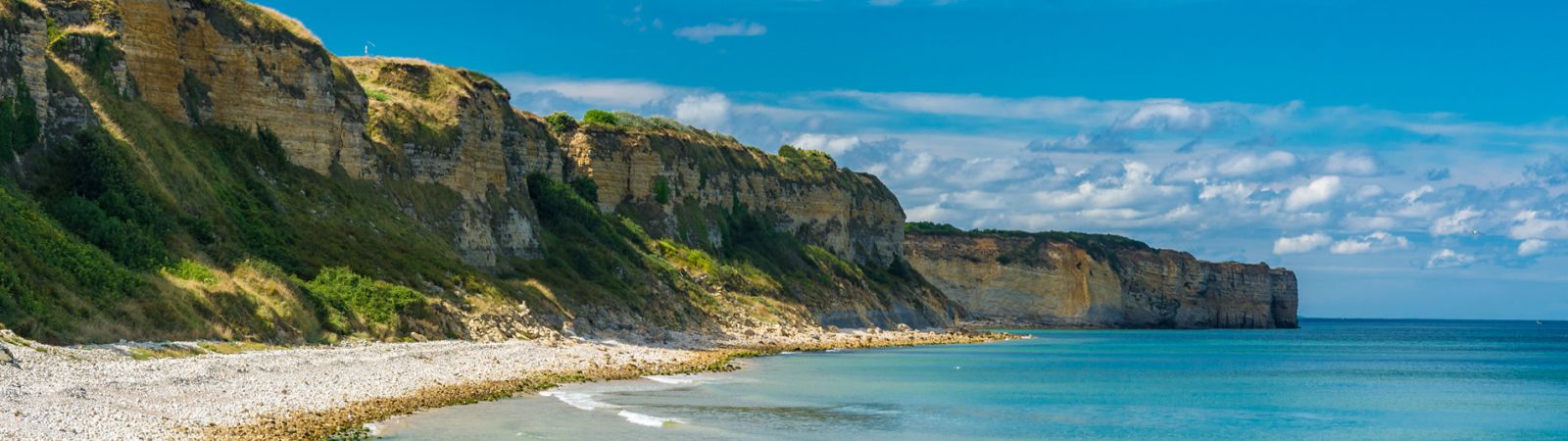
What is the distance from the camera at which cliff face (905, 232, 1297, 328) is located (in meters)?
144

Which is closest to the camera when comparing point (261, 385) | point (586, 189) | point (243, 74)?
point (261, 385)

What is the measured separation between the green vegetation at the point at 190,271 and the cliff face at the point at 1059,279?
111 m

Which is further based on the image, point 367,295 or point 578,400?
point 367,295

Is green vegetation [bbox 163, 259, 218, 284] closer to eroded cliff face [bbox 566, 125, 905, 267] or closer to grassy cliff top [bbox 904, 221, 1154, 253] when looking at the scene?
eroded cliff face [bbox 566, 125, 905, 267]

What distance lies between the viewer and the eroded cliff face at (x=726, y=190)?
81125 millimetres

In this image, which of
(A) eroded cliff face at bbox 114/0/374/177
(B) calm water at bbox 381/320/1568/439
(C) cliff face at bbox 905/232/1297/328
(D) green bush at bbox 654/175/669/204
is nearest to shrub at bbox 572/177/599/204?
(D) green bush at bbox 654/175/669/204

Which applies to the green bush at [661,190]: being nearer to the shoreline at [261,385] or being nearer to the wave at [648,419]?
the shoreline at [261,385]

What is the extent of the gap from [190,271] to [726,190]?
5760cm

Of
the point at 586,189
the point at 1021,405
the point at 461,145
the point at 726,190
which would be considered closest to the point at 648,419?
the point at 1021,405

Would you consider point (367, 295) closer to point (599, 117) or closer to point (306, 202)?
point (306, 202)

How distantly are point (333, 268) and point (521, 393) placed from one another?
44.2 feet

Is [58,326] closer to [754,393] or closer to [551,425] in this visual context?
[551,425]

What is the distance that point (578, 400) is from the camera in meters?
30.9

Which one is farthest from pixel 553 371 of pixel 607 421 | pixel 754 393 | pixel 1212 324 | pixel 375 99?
pixel 1212 324
